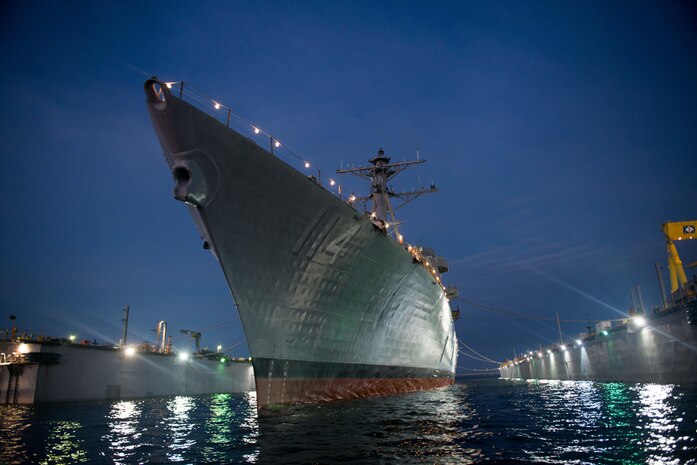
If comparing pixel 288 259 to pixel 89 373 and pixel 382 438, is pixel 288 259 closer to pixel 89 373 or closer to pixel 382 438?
pixel 382 438

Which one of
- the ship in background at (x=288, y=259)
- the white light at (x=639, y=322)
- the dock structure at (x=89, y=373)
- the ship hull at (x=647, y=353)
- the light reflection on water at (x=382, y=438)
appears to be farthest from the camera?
the white light at (x=639, y=322)

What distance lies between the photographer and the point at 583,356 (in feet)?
142

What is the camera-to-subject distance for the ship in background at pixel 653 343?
77.8ft

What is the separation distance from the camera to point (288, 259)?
43.9ft

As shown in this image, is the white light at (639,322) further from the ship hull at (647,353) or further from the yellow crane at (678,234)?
the yellow crane at (678,234)

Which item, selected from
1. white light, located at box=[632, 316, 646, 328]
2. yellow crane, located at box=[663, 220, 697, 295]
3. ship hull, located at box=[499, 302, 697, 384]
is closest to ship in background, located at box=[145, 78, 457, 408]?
ship hull, located at box=[499, 302, 697, 384]

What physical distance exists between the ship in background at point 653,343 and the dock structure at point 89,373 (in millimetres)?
34329

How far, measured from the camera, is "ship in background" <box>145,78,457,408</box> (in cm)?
1143

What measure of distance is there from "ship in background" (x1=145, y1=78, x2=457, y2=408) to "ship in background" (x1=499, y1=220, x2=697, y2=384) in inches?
685

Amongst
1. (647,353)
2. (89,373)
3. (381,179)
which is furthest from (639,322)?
(89,373)

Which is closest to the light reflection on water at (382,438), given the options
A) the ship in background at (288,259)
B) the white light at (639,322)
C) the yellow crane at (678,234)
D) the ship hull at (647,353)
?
the ship in background at (288,259)

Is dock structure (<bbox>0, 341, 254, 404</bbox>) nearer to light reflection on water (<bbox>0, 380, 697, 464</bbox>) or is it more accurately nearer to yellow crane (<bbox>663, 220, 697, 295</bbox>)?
light reflection on water (<bbox>0, 380, 697, 464</bbox>)

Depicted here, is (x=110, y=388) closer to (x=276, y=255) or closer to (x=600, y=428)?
(x=276, y=255)

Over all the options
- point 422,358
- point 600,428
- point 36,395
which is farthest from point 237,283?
point 36,395
